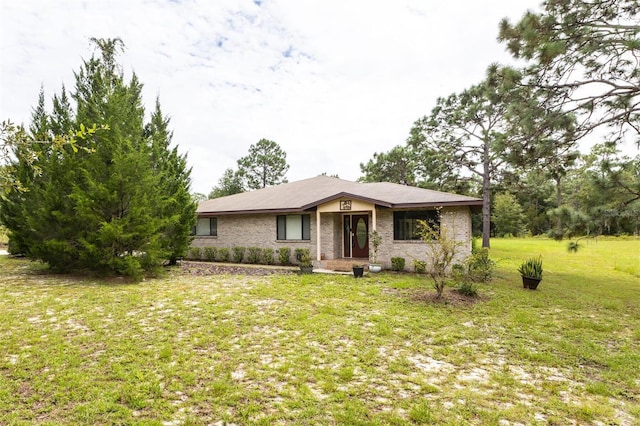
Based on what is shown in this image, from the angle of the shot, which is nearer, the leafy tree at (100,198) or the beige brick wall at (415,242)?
the leafy tree at (100,198)

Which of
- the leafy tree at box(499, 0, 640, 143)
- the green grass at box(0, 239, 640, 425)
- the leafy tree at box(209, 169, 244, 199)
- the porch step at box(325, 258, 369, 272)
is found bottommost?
the green grass at box(0, 239, 640, 425)

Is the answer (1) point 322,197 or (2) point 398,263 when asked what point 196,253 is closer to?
(1) point 322,197

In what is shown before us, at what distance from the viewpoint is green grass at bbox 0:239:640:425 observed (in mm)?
3227

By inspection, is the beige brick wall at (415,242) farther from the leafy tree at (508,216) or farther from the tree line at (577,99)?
the leafy tree at (508,216)

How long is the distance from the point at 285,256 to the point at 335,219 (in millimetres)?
2766

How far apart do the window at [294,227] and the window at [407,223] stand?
385cm

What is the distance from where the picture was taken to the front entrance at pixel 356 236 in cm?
1399

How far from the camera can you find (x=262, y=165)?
134 feet

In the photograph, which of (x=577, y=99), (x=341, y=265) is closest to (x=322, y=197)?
(x=341, y=265)

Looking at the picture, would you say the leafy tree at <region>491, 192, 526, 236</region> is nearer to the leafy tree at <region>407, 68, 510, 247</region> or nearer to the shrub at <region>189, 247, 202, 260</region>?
the leafy tree at <region>407, 68, 510, 247</region>

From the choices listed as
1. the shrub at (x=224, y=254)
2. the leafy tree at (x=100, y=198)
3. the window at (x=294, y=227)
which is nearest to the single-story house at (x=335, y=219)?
the window at (x=294, y=227)

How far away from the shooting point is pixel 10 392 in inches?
136

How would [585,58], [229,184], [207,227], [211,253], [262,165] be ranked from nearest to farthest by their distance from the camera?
[585,58], [211,253], [207,227], [262,165], [229,184]

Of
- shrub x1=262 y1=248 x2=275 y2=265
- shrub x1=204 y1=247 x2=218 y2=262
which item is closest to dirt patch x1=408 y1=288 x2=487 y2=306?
shrub x1=262 y1=248 x2=275 y2=265
